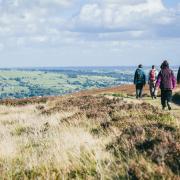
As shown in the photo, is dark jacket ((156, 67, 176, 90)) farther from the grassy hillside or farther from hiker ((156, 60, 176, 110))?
the grassy hillside

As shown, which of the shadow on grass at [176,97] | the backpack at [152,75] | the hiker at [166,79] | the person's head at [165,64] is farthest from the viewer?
the backpack at [152,75]

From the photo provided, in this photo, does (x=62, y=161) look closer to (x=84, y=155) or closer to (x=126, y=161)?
(x=84, y=155)

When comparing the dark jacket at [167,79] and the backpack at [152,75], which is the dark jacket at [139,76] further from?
the dark jacket at [167,79]

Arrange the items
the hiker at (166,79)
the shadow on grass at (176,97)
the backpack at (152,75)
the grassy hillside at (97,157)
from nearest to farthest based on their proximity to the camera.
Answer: the grassy hillside at (97,157) < the hiker at (166,79) < the shadow on grass at (176,97) < the backpack at (152,75)

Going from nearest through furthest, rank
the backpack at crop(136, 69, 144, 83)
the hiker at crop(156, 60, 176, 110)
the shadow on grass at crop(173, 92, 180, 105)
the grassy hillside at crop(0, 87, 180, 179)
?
the grassy hillside at crop(0, 87, 180, 179) < the hiker at crop(156, 60, 176, 110) < the shadow on grass at crop(173, 92, 180, 105) < the backpack at crop(136, 69, 144, 83)

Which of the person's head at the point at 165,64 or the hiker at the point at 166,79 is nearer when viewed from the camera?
the person's head at the point at 165,64

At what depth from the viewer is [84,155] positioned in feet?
32.2

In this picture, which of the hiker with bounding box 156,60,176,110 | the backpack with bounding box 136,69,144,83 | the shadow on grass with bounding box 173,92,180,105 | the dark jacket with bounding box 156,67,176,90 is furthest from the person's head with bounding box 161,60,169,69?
the backpack with bounding box 136,69,144,83

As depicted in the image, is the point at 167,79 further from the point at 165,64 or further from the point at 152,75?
the point at 152,75

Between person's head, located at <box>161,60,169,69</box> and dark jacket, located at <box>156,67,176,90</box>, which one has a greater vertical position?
person's head, located at <box>161,60,169,69</box>

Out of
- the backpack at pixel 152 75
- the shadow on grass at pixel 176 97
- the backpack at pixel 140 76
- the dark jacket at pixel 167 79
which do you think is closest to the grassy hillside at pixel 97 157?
the dark jacket at pixel 167 79

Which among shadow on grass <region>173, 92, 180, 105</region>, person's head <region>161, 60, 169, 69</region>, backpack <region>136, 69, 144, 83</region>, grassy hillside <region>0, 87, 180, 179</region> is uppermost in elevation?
person's head <region>161, 60, 169, 69</region>

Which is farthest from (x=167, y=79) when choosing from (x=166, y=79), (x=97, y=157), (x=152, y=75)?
(x=97, y=157)

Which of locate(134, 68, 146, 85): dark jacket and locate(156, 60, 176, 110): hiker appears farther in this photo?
locate(134, 68, 146, 85): dark jacket
